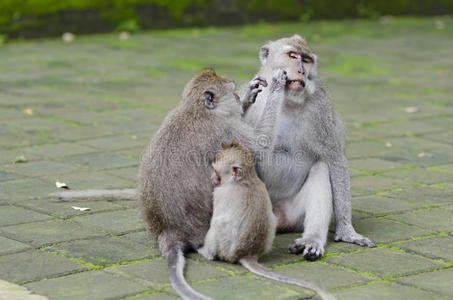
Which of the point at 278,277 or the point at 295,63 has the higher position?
the point at 295,63

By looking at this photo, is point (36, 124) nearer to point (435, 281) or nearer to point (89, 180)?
point (89, 180)

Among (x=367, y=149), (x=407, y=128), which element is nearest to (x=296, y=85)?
(x=367, y=149)

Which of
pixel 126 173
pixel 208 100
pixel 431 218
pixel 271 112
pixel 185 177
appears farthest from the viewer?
pixel 126 173

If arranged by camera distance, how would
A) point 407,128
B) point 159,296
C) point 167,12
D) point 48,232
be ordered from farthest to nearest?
point 167,12
point 407,128
point 48,232
point 159,296

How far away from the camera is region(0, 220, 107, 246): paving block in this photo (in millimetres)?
4836

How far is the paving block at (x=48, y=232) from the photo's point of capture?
190 inches

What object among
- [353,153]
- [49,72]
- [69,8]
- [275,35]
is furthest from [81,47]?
[353,153]

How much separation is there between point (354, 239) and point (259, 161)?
2.39 feet

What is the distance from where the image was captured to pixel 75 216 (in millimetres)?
5363

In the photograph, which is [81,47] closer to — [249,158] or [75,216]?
[75,216]

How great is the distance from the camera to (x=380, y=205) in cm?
580

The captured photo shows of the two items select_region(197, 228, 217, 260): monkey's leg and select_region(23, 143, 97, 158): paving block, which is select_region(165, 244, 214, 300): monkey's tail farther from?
select_region(23, 143, 97, 158): paving block

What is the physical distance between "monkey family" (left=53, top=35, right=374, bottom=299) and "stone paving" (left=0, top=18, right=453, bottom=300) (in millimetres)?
125

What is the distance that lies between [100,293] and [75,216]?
1472mm
